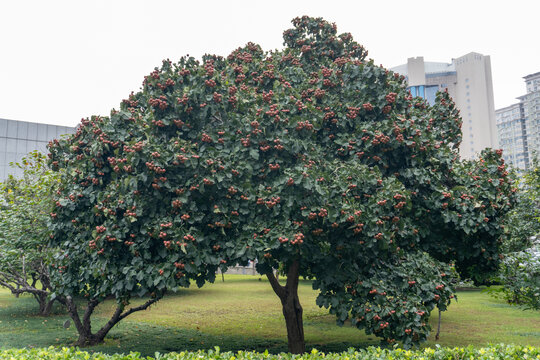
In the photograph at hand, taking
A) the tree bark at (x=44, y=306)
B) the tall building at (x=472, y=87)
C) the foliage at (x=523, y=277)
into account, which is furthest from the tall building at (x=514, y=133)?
the tree bark at (x=44, y=306)

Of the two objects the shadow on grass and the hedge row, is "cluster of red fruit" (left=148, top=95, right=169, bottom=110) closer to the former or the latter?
the hedge row

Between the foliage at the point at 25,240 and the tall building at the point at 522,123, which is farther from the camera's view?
the tall building at the point at 522,123

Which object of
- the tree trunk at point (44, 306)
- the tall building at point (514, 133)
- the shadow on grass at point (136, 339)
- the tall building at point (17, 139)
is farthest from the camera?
the tall building at point (514, 133)

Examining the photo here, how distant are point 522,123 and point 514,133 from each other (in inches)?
145

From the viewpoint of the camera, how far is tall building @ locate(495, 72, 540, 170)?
3824 inches

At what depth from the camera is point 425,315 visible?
304 inches

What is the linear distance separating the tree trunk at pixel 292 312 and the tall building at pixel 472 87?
82.5 meters

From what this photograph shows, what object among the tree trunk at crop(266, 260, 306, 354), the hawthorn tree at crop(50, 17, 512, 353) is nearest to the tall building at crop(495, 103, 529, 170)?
the tree trunk at crop(266, 260, 306, 354)

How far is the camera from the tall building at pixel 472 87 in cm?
8775

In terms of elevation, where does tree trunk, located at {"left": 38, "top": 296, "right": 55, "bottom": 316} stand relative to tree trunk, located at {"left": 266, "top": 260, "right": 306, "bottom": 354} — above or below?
below

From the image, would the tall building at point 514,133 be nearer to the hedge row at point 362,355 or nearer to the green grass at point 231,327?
the green grass at point 231,327

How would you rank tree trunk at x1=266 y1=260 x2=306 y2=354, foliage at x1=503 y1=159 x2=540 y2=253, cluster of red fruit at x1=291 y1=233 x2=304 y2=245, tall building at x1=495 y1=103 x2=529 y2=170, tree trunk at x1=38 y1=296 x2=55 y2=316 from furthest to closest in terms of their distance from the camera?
tall building at x1=495 y1=103 x2=529 y2=170 < tree trunk at x1=38 y1=296 x2=55 y2=316 < foliage at x1=503 y1=159 x2=540 y2=253 < tree trunk at x1=266 y1=260 x2=306 y2=354 < cluster of red fruit at x1=291 y1=233 x2=304 y2=245

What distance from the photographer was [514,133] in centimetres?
11250

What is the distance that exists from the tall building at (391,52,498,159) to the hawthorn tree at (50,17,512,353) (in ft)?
271
